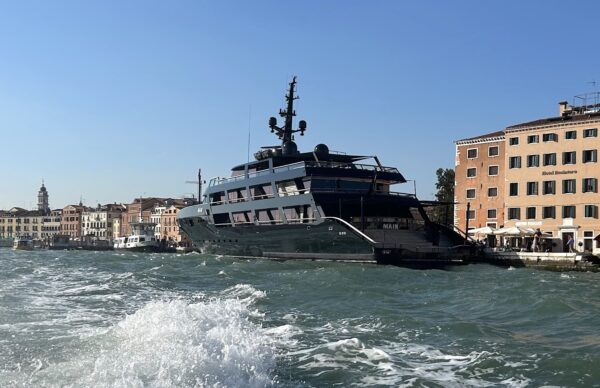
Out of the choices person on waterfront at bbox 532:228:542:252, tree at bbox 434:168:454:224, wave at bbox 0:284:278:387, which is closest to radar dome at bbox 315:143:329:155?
person on waterfront at bbox 532:228:542:252

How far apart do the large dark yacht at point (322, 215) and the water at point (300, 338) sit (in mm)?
12063

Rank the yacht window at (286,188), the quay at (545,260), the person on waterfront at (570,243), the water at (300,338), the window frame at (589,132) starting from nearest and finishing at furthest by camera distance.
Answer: the water at (300,338)
the quay at (545,260)
the yacht window at (286,188)
the person on waterfront at (570,243)
the window frame at (589,132)

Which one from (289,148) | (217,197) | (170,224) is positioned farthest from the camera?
(170,224)

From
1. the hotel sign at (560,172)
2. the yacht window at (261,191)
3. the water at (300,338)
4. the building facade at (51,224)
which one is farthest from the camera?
the building facade at (51,224)

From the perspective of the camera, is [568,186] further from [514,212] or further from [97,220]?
[97,220]

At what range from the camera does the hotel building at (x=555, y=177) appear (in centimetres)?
4797

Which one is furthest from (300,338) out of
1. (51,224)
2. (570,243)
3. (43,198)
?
(43,198)

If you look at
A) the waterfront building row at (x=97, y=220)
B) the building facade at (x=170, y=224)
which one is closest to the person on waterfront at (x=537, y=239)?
the waterfront building row at (x=97, y=220)

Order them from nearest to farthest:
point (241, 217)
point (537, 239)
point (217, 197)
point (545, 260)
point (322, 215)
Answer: point (322, 215), point (545, 260), point (241, 217), point (217, 197), point (537, 239)

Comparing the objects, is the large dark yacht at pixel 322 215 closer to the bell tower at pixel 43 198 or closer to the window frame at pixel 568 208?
the window frame at pixel 568 208

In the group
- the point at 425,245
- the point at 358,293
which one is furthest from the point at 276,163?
the point at 358,293

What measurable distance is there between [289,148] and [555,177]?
67.4 ft

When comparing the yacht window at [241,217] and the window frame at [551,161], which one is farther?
the window frame at [551,161]

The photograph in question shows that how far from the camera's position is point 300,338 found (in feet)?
37.6
